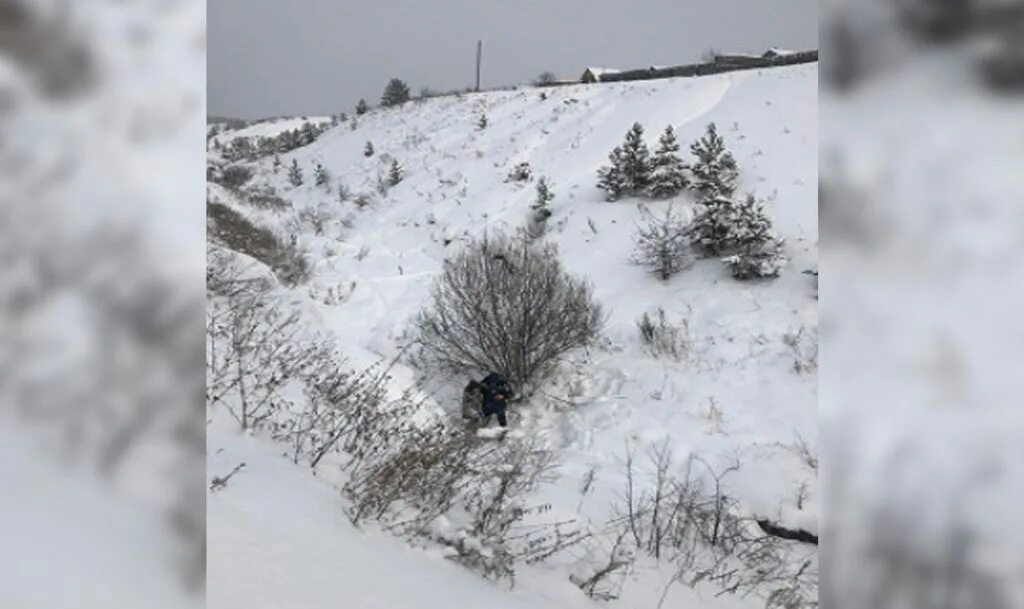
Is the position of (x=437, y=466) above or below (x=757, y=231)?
below

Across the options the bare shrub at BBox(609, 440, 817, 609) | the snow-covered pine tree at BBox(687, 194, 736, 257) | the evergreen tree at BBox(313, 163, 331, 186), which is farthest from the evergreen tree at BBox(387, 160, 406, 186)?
the bare shrub at BBox(609, 440, 817, 609)

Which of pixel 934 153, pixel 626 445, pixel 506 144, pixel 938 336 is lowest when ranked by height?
pixel 626 445

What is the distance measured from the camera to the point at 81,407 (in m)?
0.44

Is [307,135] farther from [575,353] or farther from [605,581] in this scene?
[605,581]

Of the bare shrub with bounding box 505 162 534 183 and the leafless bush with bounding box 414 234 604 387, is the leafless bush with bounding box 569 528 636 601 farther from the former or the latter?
the bare shrub with bounding box 505 162 534 183

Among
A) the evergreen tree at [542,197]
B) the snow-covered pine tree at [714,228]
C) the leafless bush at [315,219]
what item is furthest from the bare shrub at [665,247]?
the leafless bush at [315,219]

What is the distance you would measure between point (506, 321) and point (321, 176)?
7272 millimetres

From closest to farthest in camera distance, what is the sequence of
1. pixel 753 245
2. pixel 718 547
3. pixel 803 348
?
pixel 718 547 < pixel 803 348 < pixel 753 245

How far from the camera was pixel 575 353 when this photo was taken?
18.2 feet

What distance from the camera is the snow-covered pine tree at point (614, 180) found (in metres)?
8.18

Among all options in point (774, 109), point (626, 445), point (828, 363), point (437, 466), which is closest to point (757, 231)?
point (626, 445)

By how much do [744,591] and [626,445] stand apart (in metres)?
2.21

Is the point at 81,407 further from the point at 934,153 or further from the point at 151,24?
the point at 934,153

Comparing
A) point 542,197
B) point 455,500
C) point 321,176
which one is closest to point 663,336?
point 542,197
